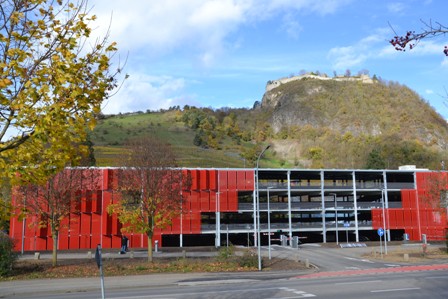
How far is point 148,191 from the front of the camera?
102 ft

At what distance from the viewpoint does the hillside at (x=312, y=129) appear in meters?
113

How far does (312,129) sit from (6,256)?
487ft

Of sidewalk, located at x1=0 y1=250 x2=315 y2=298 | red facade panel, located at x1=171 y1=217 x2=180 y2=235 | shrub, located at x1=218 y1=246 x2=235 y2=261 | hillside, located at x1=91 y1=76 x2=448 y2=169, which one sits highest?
hillside, located at x1=91 y1=76 x2=448 y2=169

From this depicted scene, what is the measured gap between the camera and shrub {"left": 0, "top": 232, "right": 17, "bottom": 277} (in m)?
24.5

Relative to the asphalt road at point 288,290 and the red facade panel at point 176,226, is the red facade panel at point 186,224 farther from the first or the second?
the asphalt road at point 288,290

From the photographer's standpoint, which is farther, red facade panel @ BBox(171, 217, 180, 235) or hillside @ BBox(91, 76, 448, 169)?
hillside @ BBox(91, 76, 448, 169)

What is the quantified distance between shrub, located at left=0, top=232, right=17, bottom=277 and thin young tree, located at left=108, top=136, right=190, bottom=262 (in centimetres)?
745

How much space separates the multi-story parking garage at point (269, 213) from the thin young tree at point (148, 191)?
16.6 m

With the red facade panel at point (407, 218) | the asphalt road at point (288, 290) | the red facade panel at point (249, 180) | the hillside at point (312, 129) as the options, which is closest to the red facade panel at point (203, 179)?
the red facade panel at point (249, 180)

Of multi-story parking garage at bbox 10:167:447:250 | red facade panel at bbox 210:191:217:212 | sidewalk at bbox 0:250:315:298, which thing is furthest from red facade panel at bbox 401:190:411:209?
sidewalk at bbox 0:250:315:298

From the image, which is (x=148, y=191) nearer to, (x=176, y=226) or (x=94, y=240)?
(x=94, y=240)

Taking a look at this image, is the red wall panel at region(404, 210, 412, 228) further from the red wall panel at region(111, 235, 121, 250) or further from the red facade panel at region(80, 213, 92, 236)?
the red facade panel at region(80, 213, 92, 236)

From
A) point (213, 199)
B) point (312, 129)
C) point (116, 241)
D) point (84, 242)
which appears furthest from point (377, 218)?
point (312, 129)

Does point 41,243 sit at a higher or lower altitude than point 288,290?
lower
